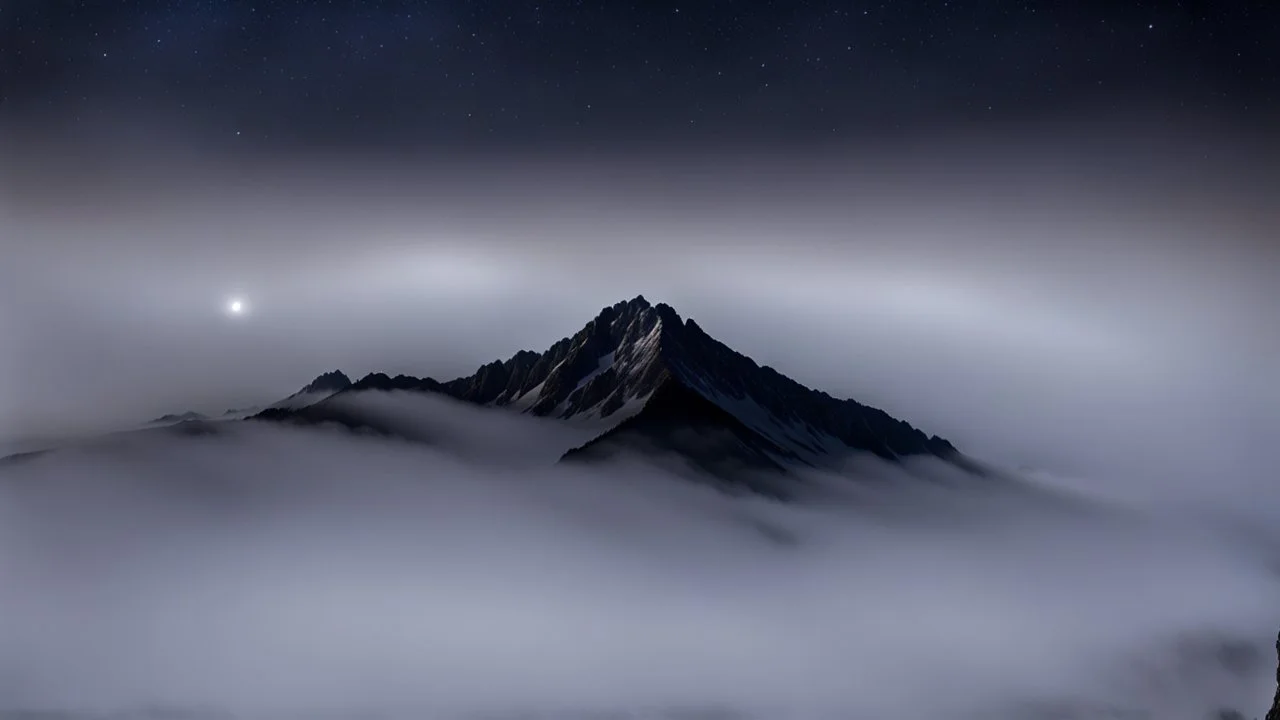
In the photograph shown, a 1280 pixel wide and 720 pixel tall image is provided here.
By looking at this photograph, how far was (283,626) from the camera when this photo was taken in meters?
154

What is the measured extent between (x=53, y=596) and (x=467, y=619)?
68243 millimetres

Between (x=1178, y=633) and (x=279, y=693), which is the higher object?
(x=1178, y=633)

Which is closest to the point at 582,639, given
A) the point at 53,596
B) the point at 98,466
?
the point at 53,596

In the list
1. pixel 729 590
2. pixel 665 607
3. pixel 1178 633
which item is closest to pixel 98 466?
pixel 665 607

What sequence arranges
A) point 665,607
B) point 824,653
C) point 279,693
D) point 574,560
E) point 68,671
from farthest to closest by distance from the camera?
point 574,560
point 665,607
point 824,653
point 279,693
point 68,671

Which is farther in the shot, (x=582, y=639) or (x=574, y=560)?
(x=574, y=560)

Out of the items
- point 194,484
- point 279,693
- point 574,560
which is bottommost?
point 279,693

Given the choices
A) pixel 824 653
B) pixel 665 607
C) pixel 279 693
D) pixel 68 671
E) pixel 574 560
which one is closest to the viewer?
pixel 68 671

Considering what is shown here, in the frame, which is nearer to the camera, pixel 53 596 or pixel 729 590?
pixel 53 596

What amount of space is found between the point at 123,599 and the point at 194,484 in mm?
29471

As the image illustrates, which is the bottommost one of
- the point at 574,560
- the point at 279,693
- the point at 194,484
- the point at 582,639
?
the point at 279,693

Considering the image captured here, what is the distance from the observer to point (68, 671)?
122 m

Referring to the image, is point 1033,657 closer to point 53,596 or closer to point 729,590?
point 729,590

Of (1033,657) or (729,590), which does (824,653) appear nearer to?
(729,590)
